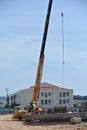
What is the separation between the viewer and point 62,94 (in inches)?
5492

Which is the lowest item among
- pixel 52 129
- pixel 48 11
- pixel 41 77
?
pixel 52 129

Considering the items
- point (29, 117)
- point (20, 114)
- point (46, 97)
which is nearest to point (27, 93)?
point (46, 97)

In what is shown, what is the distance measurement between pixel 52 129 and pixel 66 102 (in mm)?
100928

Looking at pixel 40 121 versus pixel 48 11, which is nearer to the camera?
pixel 40 121

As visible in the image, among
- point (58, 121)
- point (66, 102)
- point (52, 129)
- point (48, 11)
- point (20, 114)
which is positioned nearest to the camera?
point (52, 129)

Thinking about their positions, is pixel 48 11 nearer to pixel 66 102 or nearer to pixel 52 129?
pixel 52 129

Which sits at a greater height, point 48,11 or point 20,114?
point 48,11

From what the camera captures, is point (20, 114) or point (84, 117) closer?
point (84, 117)

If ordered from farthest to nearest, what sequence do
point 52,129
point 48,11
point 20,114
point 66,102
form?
point 66,102, point 20,114, point 48,11, point 52,129

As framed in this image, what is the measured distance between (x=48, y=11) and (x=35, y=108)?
39.2 ft

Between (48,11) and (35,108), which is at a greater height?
(48,11)

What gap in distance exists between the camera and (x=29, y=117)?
161 feet

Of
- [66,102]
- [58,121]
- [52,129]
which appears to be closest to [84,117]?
[58,121]

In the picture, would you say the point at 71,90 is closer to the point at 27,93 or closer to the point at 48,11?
the point at 27,93
